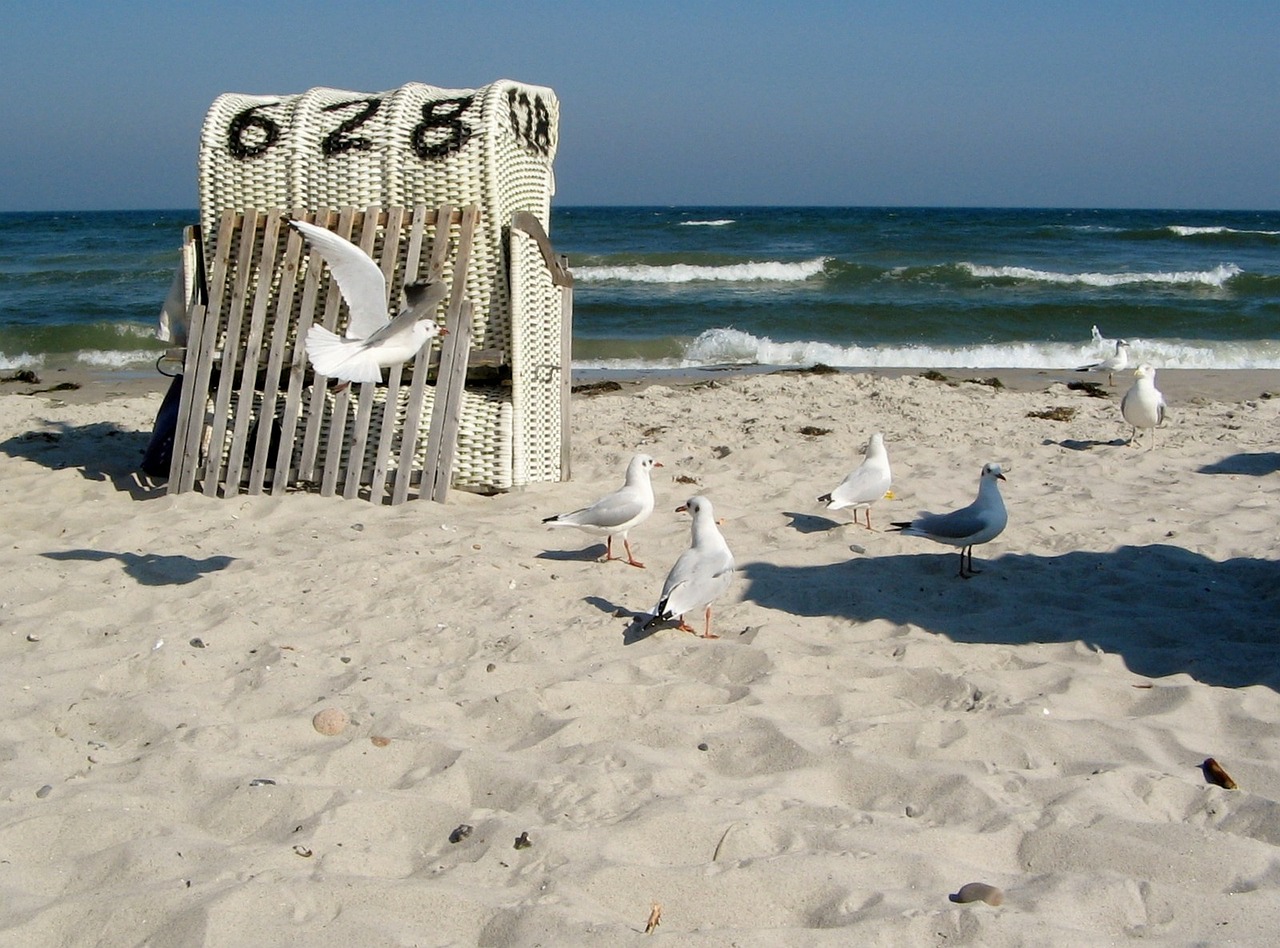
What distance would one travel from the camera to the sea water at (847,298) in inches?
559

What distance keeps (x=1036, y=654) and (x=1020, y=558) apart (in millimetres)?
1305

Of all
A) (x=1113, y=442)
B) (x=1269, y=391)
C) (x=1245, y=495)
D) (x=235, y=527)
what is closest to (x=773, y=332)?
(x=1269, y=391)

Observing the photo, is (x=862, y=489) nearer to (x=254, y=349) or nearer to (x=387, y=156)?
(x=387, y=156)

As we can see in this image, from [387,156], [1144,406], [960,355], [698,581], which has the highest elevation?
[387,156]

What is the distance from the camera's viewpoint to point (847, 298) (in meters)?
19.6

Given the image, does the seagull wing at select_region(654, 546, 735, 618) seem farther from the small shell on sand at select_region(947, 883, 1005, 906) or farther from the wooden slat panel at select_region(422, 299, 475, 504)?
the wooden slat panel at select_region(422, 299, 475, 504)

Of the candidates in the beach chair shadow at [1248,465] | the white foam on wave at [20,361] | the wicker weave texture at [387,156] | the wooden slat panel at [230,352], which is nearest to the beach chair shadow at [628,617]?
the wicker weave texture at [387,156]

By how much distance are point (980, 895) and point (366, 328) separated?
3.70 metres

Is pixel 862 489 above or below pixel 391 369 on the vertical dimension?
below

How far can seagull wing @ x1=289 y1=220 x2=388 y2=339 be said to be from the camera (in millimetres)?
4707

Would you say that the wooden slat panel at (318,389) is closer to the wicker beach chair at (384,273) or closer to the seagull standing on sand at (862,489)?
the wicker beach chair at (384,273)

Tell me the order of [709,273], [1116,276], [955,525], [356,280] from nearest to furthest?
[356,280] < [955,525] < [1116,276] < [709,273]

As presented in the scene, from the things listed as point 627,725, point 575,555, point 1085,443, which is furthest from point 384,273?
point 1085,443

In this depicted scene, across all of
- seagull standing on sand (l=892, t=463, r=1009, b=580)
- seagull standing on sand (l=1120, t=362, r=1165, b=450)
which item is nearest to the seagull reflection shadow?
seagull standing on sand (l=892, t=463, r=1009, b=580)
